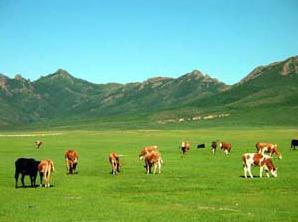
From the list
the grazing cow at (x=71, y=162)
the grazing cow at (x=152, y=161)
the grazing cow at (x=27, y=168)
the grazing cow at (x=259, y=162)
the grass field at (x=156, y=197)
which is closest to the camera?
the grass field at (x=156, y=197)

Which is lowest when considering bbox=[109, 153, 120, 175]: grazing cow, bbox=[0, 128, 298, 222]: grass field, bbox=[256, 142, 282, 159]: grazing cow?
bbox=[0, 128, 298, 222]: grass field

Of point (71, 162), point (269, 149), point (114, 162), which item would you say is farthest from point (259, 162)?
point (269, 149)

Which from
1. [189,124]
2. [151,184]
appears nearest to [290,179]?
[151,184]

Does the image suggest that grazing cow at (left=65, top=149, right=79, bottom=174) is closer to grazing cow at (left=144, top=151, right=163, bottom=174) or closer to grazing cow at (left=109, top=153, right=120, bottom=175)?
grazing cow at (left=109, top=153, right=120, bottom=175)

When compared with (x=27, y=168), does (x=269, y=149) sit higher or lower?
higher

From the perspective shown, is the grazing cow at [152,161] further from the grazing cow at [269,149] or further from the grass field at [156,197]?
the grazing cow at [269,149]

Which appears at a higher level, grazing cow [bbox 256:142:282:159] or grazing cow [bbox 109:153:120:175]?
grazing cow [bbox 256:142:282:159]

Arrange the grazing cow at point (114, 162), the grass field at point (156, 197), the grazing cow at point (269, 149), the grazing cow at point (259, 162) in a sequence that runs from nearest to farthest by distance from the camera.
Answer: the grass field at point (156, 197) < the grazing cow at point (259, 162) < the grazing cow at point (114, 162) < the grazing cow at point (269, 149)

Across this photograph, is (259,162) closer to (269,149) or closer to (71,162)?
(71,162)

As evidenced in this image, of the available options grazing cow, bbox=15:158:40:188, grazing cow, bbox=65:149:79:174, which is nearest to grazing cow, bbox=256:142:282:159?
grazing cow, bbox=65:149:79:174

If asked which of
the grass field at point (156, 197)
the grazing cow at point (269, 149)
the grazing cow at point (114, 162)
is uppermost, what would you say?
the grazing cow at point (269, 149)

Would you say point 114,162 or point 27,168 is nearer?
point 27,168

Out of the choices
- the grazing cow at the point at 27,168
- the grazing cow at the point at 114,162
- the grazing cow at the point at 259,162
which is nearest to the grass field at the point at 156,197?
the grazing cow at the point at 114,162

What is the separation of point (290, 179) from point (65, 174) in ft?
44.9
